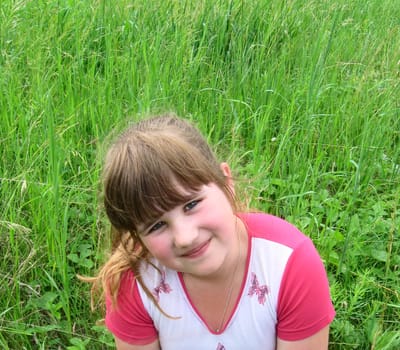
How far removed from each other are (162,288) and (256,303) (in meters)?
0.24

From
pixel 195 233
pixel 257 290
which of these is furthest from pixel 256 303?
pixel 195 233

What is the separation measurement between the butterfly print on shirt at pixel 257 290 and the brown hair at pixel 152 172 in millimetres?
198

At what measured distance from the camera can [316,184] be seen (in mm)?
2244

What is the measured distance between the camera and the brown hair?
1282 millimetres

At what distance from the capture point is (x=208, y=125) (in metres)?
2.40

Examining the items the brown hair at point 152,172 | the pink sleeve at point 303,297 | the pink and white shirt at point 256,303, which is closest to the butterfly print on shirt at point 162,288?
the pink and white shirt at point 256,303

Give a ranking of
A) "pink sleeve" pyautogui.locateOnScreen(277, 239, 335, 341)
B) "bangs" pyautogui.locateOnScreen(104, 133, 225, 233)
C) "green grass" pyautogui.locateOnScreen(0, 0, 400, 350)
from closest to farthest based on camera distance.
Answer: "bangs" pyautogui.locateOnScreen(104, 133, 225, 233) → "pink sleeve" pyautogui.locateOnScreen(277, 239, 335, 341) → "green grass" pyautogui.locateOnScreen(0, 0, 400, 350)

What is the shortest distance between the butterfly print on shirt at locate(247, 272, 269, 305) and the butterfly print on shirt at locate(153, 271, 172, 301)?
0.69 ft

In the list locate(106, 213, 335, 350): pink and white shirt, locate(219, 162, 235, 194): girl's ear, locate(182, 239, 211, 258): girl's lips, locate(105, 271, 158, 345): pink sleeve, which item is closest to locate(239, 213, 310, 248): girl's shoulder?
A: locate(106, 213, 335, 350): pink and white shirt

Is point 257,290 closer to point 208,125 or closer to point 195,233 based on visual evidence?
point 195,233

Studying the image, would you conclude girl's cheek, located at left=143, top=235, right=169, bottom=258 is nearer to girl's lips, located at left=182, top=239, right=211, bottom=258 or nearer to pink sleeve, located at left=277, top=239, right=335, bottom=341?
girl's lips, located at left=182, top=239, right=211, bottom=258

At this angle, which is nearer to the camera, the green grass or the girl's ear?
the girl's ear

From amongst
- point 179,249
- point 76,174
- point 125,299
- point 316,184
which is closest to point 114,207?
point 179,249

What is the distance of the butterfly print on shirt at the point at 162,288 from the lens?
154 centimetres
